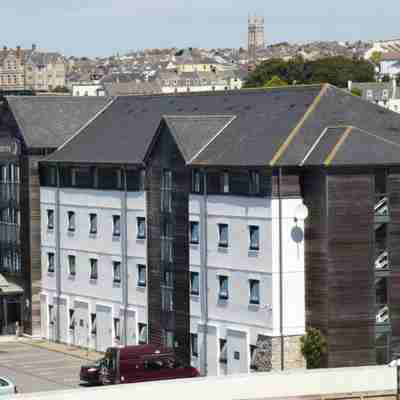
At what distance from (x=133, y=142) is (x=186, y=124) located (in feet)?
20.7

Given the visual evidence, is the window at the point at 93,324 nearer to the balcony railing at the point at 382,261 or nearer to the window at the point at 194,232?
the window at the point at 194,232

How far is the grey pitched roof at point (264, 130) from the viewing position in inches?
2502

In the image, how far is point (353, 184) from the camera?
62906 mm

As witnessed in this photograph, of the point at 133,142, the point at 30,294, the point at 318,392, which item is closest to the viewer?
the point at 318,392

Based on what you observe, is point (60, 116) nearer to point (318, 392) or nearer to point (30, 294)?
point (30, 294)

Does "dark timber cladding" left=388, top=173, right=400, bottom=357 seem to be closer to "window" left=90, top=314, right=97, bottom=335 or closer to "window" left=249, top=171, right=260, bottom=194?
"window" left=249, top=171, right=260, bottom=194

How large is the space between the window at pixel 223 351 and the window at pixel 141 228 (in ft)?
27.4

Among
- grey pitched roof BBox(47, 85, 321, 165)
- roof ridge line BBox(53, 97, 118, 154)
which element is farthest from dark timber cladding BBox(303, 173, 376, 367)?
roof ridge line BBox(53, 97, 118, 154)

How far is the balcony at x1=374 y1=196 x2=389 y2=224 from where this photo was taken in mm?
63541

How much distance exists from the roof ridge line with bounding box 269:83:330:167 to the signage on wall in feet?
67.8

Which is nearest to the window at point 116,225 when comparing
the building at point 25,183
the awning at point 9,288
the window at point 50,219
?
the window at point 50,219

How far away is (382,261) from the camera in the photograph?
63875mm

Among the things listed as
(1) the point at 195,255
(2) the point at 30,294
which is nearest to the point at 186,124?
(1) the point at 195,255

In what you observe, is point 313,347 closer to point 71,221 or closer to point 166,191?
point 166,191
